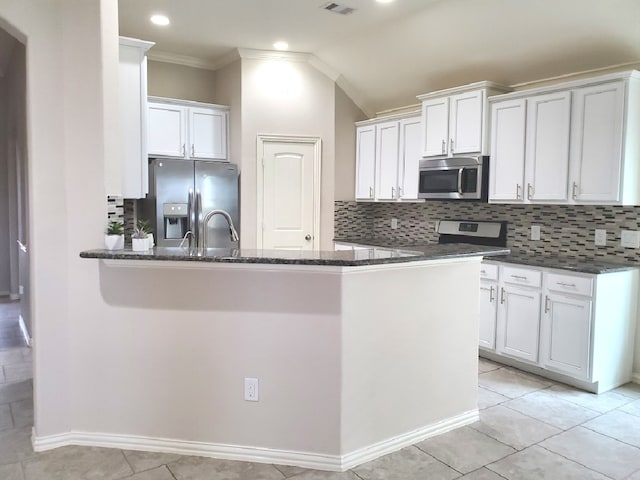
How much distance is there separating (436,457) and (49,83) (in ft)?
9.21

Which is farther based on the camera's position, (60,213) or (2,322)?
(2,322)

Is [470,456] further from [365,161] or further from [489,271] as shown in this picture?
[365,161]

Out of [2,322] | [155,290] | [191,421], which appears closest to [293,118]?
[155,290]

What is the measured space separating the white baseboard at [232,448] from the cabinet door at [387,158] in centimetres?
309

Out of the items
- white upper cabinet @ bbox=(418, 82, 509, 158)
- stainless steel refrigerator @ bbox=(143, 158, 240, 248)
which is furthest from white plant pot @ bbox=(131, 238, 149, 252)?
white upper cabinet @ bbox=(418, 82, 509, 158)

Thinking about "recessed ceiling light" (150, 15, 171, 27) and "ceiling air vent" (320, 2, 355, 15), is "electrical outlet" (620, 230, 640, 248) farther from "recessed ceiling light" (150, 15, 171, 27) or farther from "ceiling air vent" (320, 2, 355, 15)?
"recessed ceiling light" (150, 15, 171, 27)

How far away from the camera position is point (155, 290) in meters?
2.57

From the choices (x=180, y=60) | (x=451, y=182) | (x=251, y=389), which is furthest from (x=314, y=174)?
(x=251, y=389)

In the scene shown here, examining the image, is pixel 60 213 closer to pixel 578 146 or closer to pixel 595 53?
pixel 578 146

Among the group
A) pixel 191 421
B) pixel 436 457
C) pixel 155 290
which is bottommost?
pixel 436 457

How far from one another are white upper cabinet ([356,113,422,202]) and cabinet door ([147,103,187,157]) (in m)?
1.98

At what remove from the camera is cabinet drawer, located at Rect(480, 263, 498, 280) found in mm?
3998

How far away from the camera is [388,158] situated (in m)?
5.32

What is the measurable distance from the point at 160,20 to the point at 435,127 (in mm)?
2640
